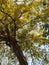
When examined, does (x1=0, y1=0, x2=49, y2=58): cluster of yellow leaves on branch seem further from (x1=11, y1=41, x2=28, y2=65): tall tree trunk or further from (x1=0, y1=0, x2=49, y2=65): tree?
(x1=11, y1=41, x2=28, y2=65): tall tree trunk

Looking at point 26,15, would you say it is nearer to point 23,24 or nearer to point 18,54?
point 23,24

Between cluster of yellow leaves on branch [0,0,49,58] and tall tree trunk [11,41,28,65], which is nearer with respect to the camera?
cluster of yellow leaves on branch [0,0,49,58]

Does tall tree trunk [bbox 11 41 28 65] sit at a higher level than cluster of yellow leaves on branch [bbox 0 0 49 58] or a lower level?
lower

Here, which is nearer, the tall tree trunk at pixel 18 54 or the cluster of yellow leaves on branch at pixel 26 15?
the cluster of yellow leaves on branch at pixel 26 15

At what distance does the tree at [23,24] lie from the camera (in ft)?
32.6

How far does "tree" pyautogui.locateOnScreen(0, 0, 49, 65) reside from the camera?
994cm

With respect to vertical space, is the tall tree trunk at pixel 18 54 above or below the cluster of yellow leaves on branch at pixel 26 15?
below

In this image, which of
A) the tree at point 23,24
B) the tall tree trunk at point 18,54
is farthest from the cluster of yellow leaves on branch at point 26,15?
the tall tree trunk at point 18,54

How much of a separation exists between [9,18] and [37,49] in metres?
2.64

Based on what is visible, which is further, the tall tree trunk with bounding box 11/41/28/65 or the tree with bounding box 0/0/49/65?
the tall tree trunk with bounding box 11/41/28/65

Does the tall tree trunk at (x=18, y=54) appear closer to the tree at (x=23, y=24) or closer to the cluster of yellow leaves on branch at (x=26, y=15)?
the tree at (x=23, y=24)

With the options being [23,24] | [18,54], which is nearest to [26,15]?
[23,24]

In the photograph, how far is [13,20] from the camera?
10109 millimetres

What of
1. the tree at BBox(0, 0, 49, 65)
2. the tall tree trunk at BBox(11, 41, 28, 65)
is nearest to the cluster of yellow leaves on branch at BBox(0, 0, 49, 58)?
the tree at BBox(0, 0, 49, 65)
